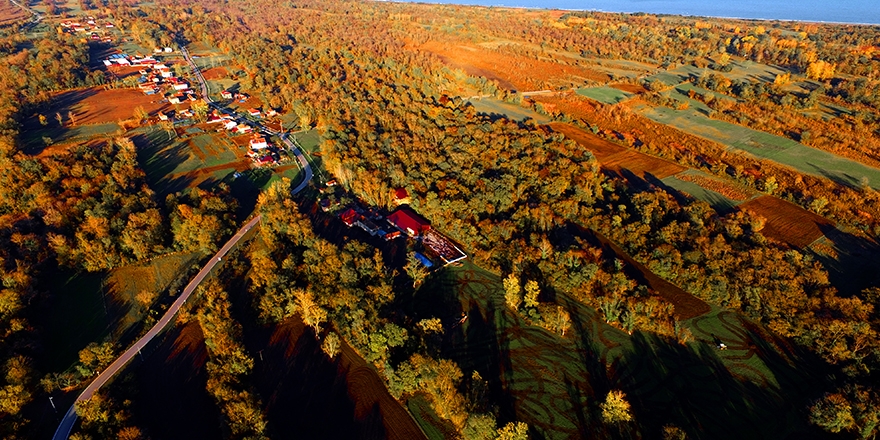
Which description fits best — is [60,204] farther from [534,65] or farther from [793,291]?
[534,65]

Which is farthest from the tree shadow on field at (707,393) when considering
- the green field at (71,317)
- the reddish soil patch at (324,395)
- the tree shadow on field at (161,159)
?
the tree shadow on field at (161,159)

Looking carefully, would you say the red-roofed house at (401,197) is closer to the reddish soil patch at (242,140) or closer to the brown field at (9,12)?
the reddish soil patch at (242,140)

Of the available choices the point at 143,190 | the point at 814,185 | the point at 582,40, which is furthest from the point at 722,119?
the point at 143,190

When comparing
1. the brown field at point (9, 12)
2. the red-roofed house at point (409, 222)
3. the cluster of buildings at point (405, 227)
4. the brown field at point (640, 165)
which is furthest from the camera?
the brown field at point (9, 12)

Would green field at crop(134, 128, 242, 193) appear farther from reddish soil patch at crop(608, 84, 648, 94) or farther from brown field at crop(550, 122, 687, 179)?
reddish soil patch at crop(608, 84, 648, 94)

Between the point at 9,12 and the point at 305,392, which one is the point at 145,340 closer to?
the point at 305,392
